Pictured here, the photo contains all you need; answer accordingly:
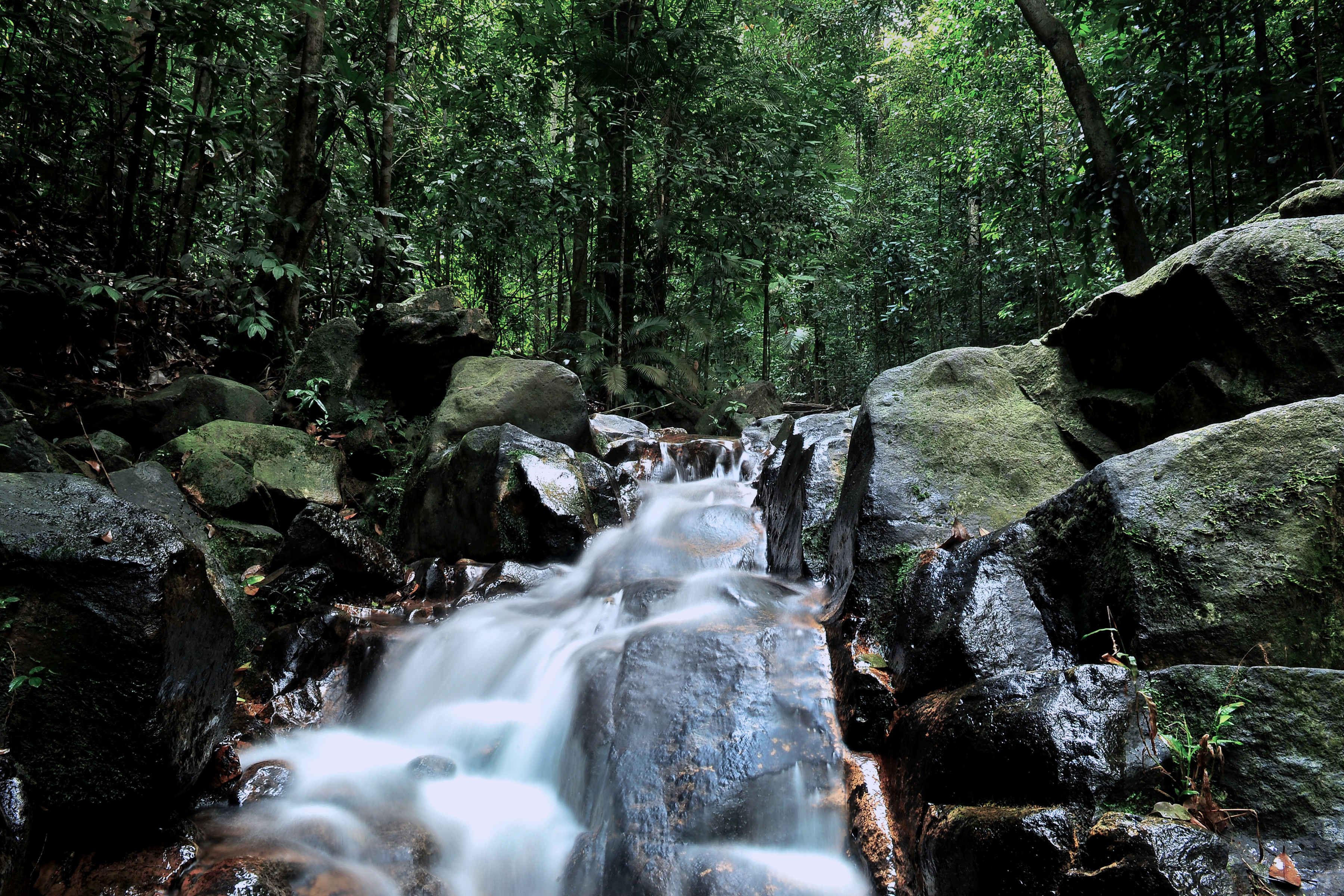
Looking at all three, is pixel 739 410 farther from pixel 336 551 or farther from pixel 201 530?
pixel 201 530

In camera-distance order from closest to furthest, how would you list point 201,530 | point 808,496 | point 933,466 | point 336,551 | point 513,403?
point 933,466, point 201,530, point 808,496, point 336,551, point 513,403

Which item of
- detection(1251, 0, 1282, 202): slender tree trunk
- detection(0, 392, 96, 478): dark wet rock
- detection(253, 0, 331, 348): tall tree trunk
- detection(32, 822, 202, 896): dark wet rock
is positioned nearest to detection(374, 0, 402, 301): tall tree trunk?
detection(253, 0, 331, 348): tall tree trunk

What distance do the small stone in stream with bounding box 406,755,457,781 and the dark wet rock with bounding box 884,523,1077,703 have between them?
251 cm

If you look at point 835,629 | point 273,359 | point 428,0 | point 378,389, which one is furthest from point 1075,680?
point 428,0

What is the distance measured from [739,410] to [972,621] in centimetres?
950

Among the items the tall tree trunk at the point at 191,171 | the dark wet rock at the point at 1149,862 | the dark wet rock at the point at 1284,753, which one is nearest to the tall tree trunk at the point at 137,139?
the tall tree trunk at the point at 191,171

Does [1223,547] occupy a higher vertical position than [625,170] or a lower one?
lower

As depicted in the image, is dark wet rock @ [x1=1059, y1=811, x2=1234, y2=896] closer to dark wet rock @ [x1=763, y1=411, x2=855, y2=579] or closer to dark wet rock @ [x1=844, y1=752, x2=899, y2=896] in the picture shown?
dark wet rock @ [x1=844, y1=752, x2=899, y2=896]

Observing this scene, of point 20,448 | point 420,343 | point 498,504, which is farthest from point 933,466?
point 420,343

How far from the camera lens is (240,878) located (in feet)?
9.08

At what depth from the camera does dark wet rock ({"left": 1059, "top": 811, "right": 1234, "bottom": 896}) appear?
6.09 ft

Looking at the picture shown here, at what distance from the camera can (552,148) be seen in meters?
12.1

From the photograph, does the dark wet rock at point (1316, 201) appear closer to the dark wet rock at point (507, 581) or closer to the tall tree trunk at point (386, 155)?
the dark wet rock at point (507, 581)

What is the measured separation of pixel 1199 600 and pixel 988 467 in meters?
1.92
